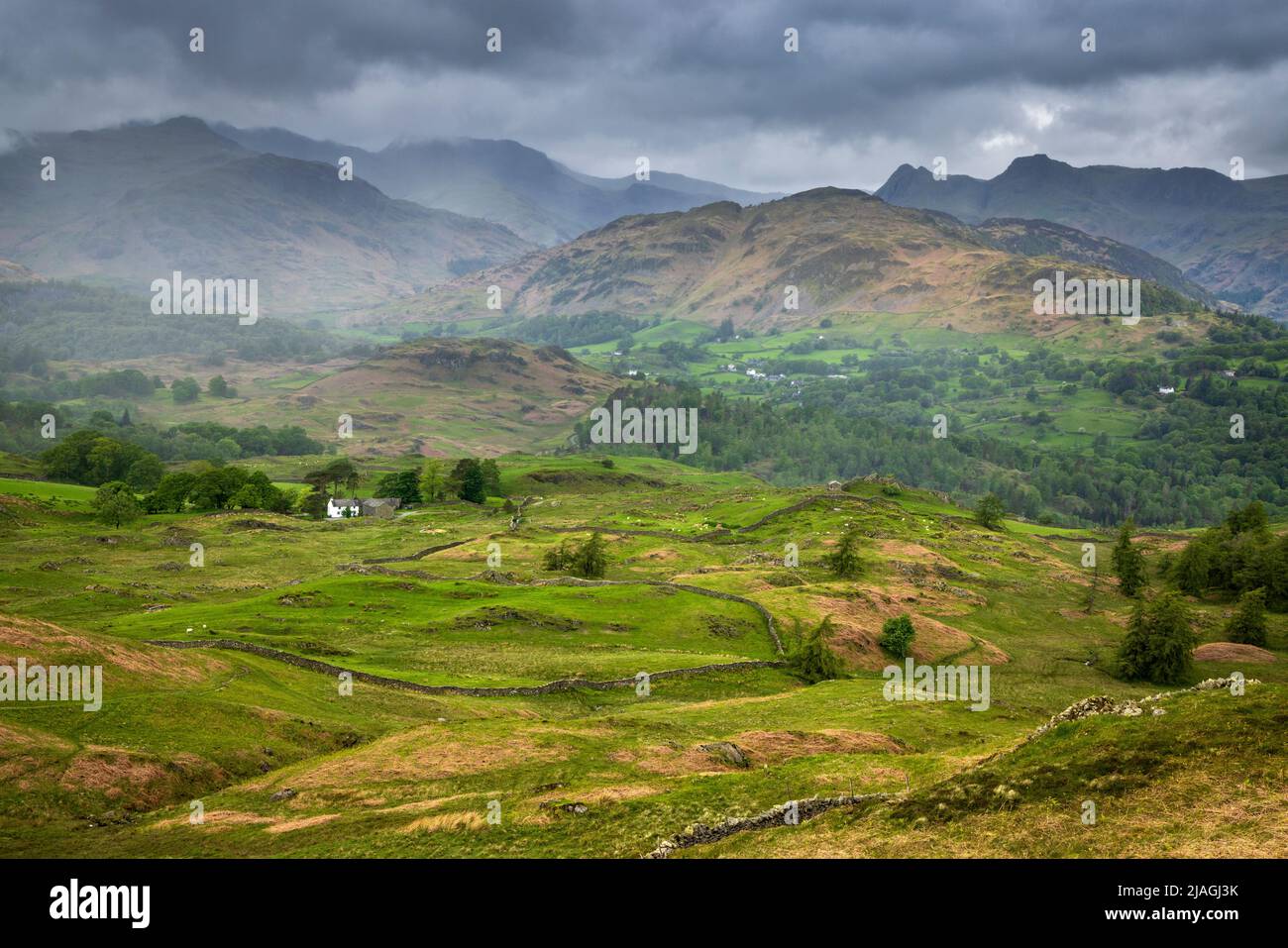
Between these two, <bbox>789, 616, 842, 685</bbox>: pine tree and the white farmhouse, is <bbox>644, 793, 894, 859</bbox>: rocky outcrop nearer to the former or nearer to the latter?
<bbox>789, 616, 842, 685</bbox>: pine tree

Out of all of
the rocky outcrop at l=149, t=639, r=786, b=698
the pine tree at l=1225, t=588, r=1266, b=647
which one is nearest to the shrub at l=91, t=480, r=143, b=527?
the rocky outcrop at l=149, t=639, r=786, b=698

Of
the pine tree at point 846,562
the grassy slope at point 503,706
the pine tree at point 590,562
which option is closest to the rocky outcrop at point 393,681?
the grassy slope at point 503,706

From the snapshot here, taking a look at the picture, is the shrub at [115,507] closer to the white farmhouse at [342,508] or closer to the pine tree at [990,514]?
the white farmhouse at [342,508]

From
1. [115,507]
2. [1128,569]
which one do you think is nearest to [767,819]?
[1128,569]

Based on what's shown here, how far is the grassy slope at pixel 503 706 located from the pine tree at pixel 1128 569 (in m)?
8.02

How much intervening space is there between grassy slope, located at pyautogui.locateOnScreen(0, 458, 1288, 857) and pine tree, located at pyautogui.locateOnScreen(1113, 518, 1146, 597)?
802 cm

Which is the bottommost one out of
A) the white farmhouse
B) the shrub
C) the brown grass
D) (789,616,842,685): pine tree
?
the brown grass

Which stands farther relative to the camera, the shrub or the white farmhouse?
the white farmhouse

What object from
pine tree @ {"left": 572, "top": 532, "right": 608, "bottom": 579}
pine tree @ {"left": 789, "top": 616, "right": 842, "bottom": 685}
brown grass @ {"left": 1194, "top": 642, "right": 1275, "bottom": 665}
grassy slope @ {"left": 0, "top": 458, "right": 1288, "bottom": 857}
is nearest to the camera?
grassy slope @ {"left": 0, "top": 458, "right": 1288, "bottom": 857}

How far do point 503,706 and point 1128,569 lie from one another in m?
109

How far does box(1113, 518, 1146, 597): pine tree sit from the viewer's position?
13100 centimetres
